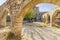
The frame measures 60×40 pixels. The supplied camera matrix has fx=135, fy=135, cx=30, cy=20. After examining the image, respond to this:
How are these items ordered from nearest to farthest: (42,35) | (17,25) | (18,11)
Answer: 1. (18,11)
2. (17,25)
3. (42,35)

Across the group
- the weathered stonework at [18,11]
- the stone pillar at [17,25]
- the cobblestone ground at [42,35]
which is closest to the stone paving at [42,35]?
the cobblestone ground at [42,35]

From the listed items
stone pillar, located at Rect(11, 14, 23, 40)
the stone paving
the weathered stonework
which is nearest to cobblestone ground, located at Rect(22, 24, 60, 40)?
the stone paving

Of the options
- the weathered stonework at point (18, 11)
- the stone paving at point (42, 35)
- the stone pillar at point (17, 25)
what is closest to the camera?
the weathered stonework at point (18, 11)

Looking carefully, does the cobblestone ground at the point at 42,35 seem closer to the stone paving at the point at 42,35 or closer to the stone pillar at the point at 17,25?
the stone paving at the point at 42,35

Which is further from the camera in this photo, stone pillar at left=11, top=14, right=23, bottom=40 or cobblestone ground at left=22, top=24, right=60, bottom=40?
cobblestone ground at left=22, top=24, right=60, bottom=40

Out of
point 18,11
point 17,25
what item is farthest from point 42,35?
point 18,11

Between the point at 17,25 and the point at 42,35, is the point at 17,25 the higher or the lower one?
the higher one

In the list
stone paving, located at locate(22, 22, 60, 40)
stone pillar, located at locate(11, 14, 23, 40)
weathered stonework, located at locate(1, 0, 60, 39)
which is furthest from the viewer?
stone paving, located at locate(22, 22, 60, 40)

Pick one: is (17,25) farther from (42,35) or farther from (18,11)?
(42,35)

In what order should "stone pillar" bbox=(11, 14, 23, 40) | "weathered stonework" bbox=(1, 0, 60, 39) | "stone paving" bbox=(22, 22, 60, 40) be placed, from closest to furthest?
"weathered stonework" bbox=(1, 0, 60, 39), "stone pillar" bbox=(11, 14, 23, 40), "stone paving" bbox=(22, 22, 60, 40)

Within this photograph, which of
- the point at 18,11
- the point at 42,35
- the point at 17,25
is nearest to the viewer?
the point at 18,11

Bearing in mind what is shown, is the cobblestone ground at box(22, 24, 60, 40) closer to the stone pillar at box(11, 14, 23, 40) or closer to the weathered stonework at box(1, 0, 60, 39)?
the stone pillar at box(11, 14, 23, 40)

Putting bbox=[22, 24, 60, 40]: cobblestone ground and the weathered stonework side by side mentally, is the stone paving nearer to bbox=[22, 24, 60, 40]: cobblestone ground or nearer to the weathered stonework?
bbox=[22, 24, 60, 40]: cobblestone ground

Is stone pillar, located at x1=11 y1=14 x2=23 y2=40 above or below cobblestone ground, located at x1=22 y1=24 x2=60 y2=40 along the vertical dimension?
above
